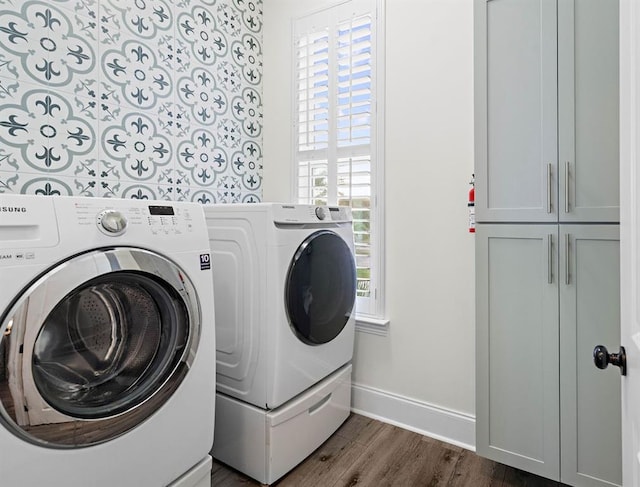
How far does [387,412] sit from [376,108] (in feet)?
5.47

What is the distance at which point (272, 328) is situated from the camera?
4.95 ft

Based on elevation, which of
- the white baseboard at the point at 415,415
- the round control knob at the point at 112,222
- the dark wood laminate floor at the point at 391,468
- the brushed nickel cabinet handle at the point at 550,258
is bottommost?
the dark wood laminate floor at the point at 391,468

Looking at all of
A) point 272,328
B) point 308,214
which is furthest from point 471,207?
point 272,328

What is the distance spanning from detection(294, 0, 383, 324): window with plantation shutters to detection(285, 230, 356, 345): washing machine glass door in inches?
9.3

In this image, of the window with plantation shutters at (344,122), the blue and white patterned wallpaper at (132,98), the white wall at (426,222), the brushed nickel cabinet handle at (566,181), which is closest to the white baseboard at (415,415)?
the white wall at (426,222)

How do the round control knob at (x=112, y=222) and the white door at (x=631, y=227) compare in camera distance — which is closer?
the white door at (x=631, y=227)

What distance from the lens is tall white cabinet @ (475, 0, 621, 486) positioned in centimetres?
129

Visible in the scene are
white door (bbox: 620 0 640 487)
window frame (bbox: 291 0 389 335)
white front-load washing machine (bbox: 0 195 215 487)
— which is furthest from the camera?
window frame (bbox: 291 0 389 335)

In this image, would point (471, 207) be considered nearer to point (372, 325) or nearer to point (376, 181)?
point (376, 181)

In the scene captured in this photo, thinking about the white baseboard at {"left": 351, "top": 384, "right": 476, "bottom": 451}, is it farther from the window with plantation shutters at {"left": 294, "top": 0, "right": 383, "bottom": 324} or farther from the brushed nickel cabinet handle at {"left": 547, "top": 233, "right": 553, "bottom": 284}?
the brushed nickel cabinet handle at {"left": 547, "top": 233, "right": 553, "bottom": 284}

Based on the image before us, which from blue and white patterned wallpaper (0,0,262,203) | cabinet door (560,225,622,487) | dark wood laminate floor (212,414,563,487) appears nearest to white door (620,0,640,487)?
cabinet door (560,225,622,487)

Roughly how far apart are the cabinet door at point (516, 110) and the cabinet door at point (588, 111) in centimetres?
4

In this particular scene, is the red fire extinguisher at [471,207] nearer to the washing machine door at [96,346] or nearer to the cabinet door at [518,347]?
the cabinet door at [518,347]

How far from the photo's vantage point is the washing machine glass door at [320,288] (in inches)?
61.9
